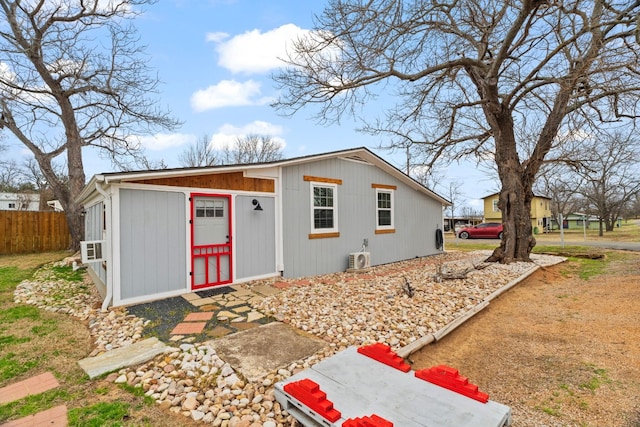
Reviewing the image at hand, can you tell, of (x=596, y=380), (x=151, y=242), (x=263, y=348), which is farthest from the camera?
(x=151, y=242)

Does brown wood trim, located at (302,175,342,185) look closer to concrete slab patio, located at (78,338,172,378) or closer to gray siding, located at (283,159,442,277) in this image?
gray siding, located at (283,159,442,277)

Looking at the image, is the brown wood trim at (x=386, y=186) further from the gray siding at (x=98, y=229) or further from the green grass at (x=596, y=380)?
the gray siding at (x=98, y=229)

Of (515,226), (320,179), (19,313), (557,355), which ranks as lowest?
(557,355)

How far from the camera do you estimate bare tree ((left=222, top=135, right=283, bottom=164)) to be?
2511cm

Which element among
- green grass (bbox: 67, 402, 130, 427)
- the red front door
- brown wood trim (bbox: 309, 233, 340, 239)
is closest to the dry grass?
green grass (bbox: 67, 402, 130, 427)

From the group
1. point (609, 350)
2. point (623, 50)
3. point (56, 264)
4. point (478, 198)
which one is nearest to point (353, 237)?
point (609, 350)

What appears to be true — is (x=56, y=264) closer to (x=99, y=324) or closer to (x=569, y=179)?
(x=99, y=324)

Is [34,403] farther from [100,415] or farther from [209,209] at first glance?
[209,209]

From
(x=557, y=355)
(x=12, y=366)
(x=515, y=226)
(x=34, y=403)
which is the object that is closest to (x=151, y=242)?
(x=12, y=366)

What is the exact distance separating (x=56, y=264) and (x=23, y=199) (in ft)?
75.3

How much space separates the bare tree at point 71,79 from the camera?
10.3m

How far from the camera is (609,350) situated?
3.36 m

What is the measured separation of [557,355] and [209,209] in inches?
219

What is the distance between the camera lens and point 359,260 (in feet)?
26.7
